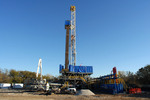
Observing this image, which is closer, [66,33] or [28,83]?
[28,83]

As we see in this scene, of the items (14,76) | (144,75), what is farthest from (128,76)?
(14,76)

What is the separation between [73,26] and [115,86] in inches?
1867

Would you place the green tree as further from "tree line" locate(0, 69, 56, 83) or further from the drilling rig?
"tree line" locate(0, 69, 56, 83)

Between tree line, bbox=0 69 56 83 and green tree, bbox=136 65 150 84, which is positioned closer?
green tree, bbox=136 65 150 84

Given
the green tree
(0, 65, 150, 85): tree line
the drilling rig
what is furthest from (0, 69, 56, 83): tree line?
the green tree

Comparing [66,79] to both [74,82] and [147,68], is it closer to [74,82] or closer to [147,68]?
[74,82]

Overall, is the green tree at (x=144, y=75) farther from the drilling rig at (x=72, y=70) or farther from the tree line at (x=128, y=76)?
the drilling rig at (x=72, y=70)

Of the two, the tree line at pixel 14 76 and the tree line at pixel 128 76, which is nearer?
the tree line at pixel 128 76

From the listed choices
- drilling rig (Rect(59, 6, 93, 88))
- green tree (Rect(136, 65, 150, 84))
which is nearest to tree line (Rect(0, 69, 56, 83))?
drilling rig (Rect(59, 6, 93, 88))

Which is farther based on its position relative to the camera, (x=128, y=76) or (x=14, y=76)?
(x=14, y=76)

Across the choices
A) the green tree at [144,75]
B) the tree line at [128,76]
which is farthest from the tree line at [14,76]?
the green tree at [144,75]

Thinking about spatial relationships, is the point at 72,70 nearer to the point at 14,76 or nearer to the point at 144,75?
the point at 144,75

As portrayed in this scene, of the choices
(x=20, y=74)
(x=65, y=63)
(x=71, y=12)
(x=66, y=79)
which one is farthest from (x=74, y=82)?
(x=20, y=74)

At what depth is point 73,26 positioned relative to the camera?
72.0 metres
